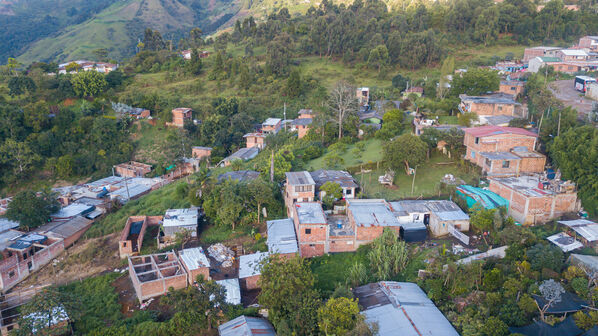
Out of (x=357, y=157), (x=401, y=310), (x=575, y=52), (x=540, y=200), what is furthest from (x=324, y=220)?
(x=575, y=52)

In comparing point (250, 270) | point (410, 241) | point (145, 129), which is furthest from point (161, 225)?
point (145, 129)

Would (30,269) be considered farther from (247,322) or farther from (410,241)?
(410,241)

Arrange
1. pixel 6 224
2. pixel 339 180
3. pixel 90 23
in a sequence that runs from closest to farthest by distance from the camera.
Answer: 1. pixel 339 180
2. pixel 6 224
3. pixel 90 23

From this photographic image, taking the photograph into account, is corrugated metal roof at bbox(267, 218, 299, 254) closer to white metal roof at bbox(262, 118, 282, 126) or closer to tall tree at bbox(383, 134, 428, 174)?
tall tree at bbox(383, 134, 428, 174)

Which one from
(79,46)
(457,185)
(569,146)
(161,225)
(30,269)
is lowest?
(30,269)

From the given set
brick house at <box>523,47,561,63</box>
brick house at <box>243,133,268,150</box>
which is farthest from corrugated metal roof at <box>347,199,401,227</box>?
brick house at <box>523,47,561,63</box>

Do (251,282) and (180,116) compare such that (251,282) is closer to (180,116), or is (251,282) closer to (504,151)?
(504,151)

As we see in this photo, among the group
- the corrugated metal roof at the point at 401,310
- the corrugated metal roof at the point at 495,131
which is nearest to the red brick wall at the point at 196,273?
the corrugated metal roof at the point at 401,310
